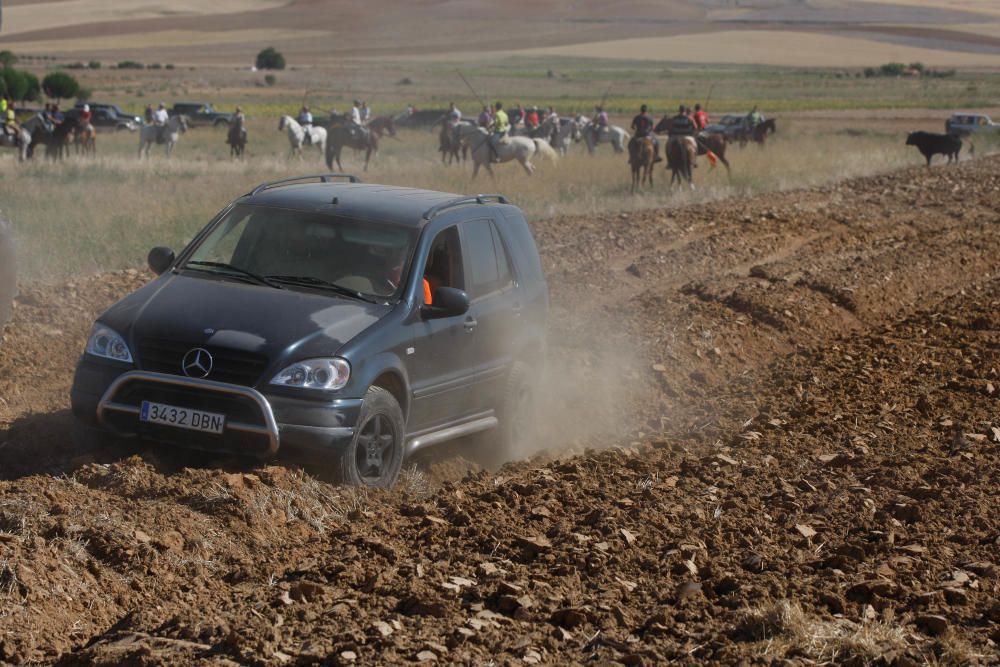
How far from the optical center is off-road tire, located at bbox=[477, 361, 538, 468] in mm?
9188

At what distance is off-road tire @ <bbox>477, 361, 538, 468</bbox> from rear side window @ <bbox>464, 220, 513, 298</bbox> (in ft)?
1.93

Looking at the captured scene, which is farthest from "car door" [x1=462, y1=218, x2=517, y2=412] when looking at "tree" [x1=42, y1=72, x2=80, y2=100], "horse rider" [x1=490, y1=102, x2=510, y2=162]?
"tree" [x1=42, y1=72, x2=80, y2=100]

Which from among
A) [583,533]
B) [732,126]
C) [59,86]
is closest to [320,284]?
[583,533]

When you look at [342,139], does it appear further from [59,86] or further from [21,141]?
[59,86]

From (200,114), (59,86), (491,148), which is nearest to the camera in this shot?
(491,148)

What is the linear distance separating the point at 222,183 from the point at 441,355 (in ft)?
67.3

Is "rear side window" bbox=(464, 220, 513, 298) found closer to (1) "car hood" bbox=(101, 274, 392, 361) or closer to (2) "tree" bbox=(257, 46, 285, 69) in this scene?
(1) "car hood" bbox=(101, 274, 392, 361)

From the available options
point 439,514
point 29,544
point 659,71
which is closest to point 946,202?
point 439,514

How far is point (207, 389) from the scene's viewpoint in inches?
286

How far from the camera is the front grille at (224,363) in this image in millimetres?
7363

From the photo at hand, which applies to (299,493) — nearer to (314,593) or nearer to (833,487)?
(314,593)

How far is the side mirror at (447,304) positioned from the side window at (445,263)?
37 cm

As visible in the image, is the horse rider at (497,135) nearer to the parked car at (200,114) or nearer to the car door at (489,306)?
the car door at (489,306)

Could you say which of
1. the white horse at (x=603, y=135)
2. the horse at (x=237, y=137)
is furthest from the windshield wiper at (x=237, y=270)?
the white horse at (x=603, y=135)
